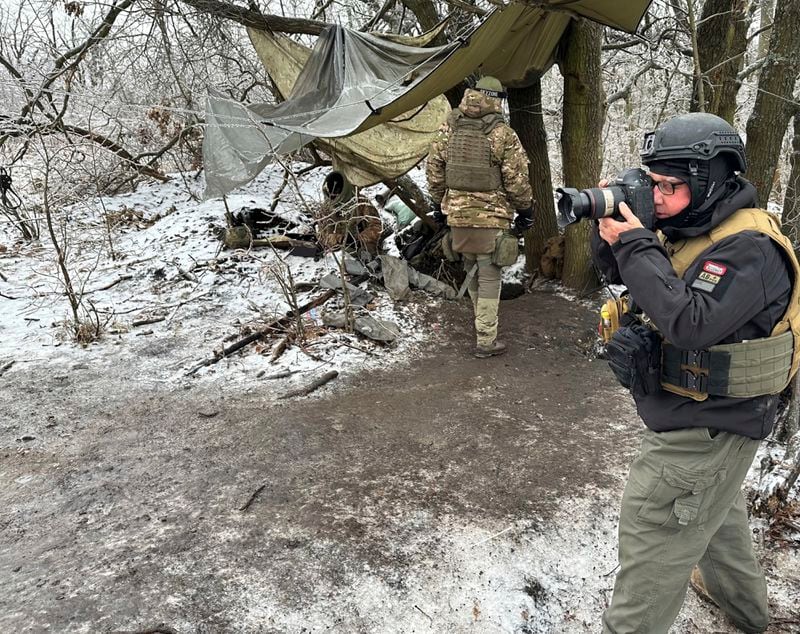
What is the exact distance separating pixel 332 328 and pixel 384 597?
8.44 ft

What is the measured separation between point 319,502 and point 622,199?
1719 mm

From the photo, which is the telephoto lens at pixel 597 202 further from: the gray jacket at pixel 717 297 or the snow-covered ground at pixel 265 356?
the snow-covered ground at pixel 265 356

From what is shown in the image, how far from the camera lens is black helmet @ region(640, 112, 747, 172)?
1272 mm

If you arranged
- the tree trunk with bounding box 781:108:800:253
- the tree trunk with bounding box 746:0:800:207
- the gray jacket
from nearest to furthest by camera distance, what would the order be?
the gray jacket < the tree trunk with bounding box 746:0:800:207 < the tree trunk with bounding box 781:108:800:253

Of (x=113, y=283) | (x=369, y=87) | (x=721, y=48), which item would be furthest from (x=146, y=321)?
(x=721, y=48)

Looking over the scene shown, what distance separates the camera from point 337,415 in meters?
3.10

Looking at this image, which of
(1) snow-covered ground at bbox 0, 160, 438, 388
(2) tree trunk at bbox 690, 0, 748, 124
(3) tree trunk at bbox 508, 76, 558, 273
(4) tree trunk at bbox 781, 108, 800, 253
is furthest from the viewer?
(3) tree trunk at bbox 508, 76, 558, 273

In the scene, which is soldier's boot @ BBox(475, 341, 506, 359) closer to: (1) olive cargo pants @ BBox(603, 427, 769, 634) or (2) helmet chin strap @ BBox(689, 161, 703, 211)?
(1) olive cargo pants @ BBox(603, 427, 769, 634)

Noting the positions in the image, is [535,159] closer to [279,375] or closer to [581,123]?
[581,123]

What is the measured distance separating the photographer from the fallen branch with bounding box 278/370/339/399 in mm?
2278

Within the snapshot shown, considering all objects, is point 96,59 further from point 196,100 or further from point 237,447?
point 237,447

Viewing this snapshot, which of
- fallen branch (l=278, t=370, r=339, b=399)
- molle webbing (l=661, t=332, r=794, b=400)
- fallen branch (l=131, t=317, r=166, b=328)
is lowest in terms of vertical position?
fallen branch (l=278, t=370, r=339, b=399)

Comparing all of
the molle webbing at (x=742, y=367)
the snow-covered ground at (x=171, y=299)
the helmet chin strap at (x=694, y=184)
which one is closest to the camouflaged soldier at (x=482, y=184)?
the snow-covered ground at (x=171, y=299)

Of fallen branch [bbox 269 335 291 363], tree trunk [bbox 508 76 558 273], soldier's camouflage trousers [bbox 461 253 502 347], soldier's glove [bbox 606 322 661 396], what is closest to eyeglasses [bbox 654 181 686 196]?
soldier's glove [bbox 606 322 661 396]
